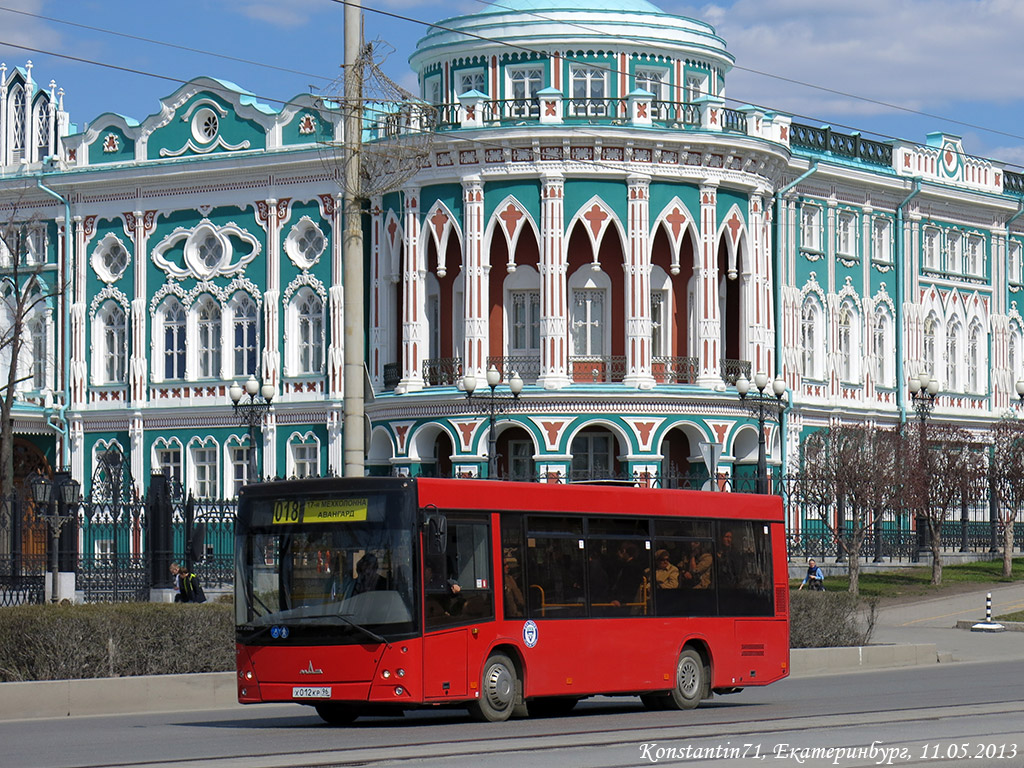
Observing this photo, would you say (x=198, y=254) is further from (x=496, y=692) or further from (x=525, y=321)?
(x=496, y=692)

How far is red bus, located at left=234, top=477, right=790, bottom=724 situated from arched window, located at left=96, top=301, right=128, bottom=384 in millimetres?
33080

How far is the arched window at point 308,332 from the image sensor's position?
2023 inches

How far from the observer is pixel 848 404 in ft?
177

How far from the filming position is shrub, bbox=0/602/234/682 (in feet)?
73.9

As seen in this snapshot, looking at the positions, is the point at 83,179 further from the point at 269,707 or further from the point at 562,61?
the point at 269,707

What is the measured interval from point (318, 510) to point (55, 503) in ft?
39.5

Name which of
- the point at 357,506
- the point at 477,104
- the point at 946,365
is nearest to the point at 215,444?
the point at 477,104

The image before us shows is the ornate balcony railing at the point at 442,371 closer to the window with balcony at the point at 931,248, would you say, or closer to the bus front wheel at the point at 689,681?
the window with balcony at the point at 931,248

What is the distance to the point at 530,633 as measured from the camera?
67.6 feet

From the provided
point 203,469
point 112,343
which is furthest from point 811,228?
point 112,343

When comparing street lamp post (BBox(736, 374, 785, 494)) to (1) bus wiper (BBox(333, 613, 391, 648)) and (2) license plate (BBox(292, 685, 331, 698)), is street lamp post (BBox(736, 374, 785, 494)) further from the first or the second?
(2) license plate (BBox(292, 685, 331, 698))

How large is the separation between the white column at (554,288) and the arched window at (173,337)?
448 inches

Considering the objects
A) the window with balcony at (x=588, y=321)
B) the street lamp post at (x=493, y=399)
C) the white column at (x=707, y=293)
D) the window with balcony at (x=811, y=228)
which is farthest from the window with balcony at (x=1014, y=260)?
the street lamp post at (x=493, y=399)

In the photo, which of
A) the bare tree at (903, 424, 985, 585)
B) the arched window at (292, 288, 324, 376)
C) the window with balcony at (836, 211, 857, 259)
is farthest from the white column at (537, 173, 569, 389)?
the window with balcony at (836, 211, 857, 259)
